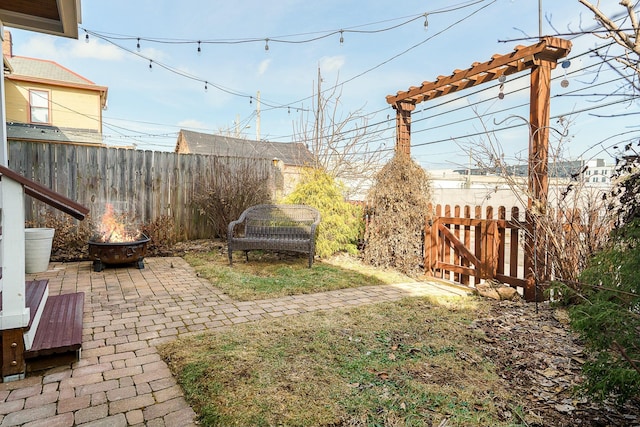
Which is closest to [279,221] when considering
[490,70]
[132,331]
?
[132,331]

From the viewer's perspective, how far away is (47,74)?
40.5 ft

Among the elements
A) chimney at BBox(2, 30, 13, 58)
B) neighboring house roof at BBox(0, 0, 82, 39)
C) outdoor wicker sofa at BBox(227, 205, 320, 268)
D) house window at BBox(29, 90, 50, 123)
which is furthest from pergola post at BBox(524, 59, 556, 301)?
chimney at BBox(2, 30, 13, 58)

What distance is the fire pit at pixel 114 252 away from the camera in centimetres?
476

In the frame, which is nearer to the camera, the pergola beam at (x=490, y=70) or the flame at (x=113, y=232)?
the pergola beam at (x=490, y=70)

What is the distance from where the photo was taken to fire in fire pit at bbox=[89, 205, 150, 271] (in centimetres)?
477

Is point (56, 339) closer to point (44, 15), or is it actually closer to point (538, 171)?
point (44, 15)

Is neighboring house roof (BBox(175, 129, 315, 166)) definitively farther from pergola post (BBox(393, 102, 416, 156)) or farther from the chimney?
pergola post (BBox(393, 102, 416, 156))

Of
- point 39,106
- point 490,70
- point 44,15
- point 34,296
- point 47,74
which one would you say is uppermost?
point 47,74

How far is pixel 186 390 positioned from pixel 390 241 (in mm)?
3815

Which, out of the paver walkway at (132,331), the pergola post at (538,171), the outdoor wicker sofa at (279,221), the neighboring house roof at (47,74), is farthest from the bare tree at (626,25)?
the neighboring house roof at (47,74)

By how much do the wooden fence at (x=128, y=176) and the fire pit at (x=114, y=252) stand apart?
5.39 feet

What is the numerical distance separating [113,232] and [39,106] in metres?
10.3

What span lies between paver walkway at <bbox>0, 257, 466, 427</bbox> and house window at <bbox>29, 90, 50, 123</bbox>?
9647mm

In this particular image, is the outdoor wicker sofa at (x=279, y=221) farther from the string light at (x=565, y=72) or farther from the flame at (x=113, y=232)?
the string light at (x=565, y=72)
